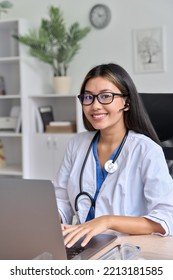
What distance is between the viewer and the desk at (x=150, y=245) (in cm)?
110

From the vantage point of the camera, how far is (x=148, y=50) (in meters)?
3.96

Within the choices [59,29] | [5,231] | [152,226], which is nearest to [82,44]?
[59,29]

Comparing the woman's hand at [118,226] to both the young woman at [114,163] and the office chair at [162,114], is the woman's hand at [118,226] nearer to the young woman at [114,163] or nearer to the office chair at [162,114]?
the young woman at [114,163]

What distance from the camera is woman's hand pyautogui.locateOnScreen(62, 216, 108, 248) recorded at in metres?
1.14

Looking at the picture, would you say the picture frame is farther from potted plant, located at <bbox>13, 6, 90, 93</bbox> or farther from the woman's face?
the woman's face

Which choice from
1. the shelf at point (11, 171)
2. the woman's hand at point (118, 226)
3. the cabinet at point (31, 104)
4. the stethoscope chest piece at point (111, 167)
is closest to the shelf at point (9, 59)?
the cabinet at point (31, 104)

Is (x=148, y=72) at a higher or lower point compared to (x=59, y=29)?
lower

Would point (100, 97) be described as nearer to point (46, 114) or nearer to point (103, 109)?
point (103, 109)

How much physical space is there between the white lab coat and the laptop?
515mm

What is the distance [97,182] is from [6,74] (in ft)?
10.9

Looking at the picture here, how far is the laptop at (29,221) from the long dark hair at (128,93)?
0.77 meters

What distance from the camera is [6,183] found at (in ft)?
2.81

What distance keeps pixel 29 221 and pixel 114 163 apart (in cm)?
67

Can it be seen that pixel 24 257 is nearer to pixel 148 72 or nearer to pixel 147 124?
pixel 147 124
